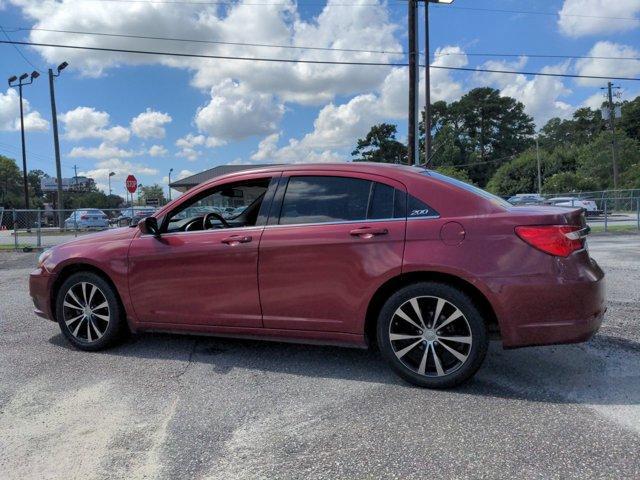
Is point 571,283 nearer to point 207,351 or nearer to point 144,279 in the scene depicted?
point 207,351

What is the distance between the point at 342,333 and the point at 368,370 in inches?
18.3

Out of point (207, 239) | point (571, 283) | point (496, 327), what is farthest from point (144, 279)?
point (571, 283)

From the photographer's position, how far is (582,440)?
290cm

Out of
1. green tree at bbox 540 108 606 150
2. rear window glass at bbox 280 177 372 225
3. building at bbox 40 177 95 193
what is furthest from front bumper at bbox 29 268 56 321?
green tree at bbox 540 108 606 150

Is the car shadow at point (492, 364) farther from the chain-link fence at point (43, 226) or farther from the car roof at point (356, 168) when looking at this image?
the chain-link fence at point (43, 226)

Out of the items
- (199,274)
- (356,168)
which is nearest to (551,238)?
(356,168)

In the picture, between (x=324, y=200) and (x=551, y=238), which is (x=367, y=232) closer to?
(x=324, y=200)

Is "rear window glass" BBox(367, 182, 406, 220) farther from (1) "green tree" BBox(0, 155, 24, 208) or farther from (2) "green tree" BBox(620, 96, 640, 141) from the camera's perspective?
(1) "green tree" BBox(0, 155, 24, 208)

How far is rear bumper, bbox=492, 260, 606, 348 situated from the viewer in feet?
11.2

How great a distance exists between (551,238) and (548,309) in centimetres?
48

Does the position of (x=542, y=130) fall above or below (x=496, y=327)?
above

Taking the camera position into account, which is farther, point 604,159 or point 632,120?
point 632,120

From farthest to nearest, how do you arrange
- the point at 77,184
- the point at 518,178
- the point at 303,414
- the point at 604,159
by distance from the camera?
the point at 77,184, the point at 518,178, the point at 604,159, the point at 303,414

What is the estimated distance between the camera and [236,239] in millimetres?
4141
